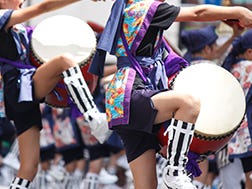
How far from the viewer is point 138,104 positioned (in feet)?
15.8

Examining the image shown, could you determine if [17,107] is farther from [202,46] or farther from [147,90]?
[202,46]

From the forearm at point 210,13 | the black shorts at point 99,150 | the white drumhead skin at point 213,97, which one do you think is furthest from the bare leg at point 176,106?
the black shorts at point 99,150

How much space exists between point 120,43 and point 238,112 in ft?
2.78

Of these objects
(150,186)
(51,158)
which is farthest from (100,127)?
(51,158)

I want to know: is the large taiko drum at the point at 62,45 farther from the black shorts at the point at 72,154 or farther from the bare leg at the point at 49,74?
the black shorts at the point at 72,154

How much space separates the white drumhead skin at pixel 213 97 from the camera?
4.95 meters

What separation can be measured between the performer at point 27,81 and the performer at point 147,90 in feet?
1.91

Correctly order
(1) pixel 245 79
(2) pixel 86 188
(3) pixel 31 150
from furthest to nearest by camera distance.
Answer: (2) pixel 86 188 < (1) pixel 245 79 < (3) pixel 31 150

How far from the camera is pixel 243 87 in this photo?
20.7ft

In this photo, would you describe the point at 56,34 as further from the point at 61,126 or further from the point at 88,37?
the point at 61,126

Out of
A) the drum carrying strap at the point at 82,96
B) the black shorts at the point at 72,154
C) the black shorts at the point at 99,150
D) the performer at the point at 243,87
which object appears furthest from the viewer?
the black shorts at the point at 72,154

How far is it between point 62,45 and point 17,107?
0.57 meters

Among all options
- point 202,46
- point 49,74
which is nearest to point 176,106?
point 49,74

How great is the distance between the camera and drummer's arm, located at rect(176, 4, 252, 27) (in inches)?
187
